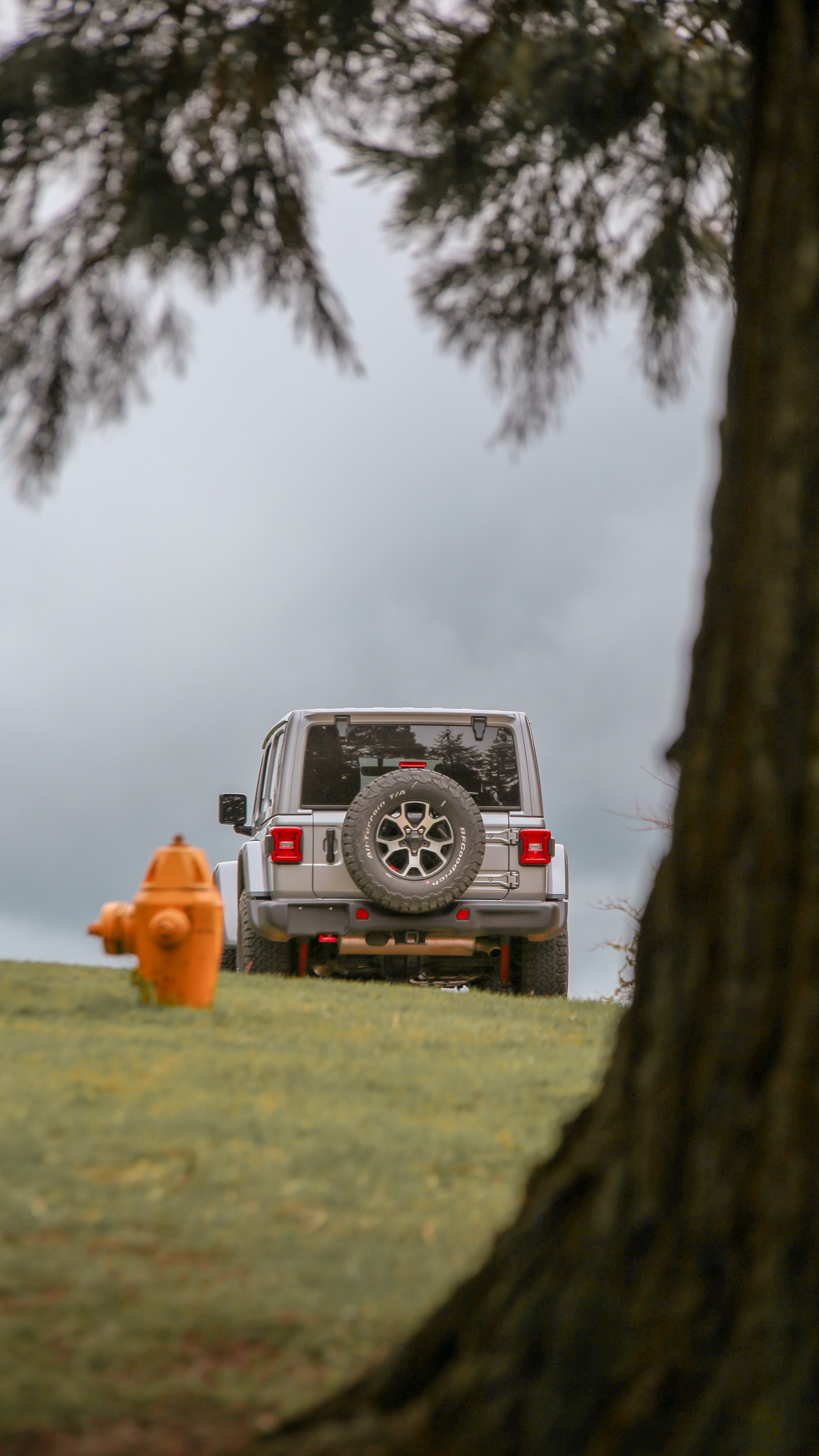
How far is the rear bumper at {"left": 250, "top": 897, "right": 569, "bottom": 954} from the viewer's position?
989cm

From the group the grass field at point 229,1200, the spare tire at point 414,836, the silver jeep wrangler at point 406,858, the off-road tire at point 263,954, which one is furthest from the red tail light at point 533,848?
the grass field at point 229,1200

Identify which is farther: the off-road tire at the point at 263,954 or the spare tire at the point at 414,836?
the off-road tire at the point at 263,954

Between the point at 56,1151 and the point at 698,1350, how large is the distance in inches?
95.1

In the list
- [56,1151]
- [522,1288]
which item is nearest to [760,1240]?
[522,1288]

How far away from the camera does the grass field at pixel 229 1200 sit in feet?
8.45

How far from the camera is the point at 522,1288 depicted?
7.27 ft

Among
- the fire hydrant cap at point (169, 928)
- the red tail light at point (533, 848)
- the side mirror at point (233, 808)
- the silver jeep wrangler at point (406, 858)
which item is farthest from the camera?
the side mirror at point (233, 808)

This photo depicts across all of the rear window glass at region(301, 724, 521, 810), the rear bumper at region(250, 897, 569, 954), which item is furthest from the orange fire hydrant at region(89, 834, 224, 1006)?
the rear window glass at region(301, 724, 521, 810)

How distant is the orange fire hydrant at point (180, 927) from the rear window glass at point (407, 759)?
3556 millimetres

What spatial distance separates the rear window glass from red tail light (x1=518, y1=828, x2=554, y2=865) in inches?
16.9

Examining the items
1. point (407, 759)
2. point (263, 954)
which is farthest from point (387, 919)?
point (407, 759)

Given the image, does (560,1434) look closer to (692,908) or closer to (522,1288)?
(522,1288)

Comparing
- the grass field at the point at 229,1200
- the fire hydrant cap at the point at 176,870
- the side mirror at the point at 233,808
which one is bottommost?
the grass field at the point at 229,1200

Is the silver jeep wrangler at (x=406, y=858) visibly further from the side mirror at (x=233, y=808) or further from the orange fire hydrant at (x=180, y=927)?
the orange fire hydrant at (x=180, y=927)
